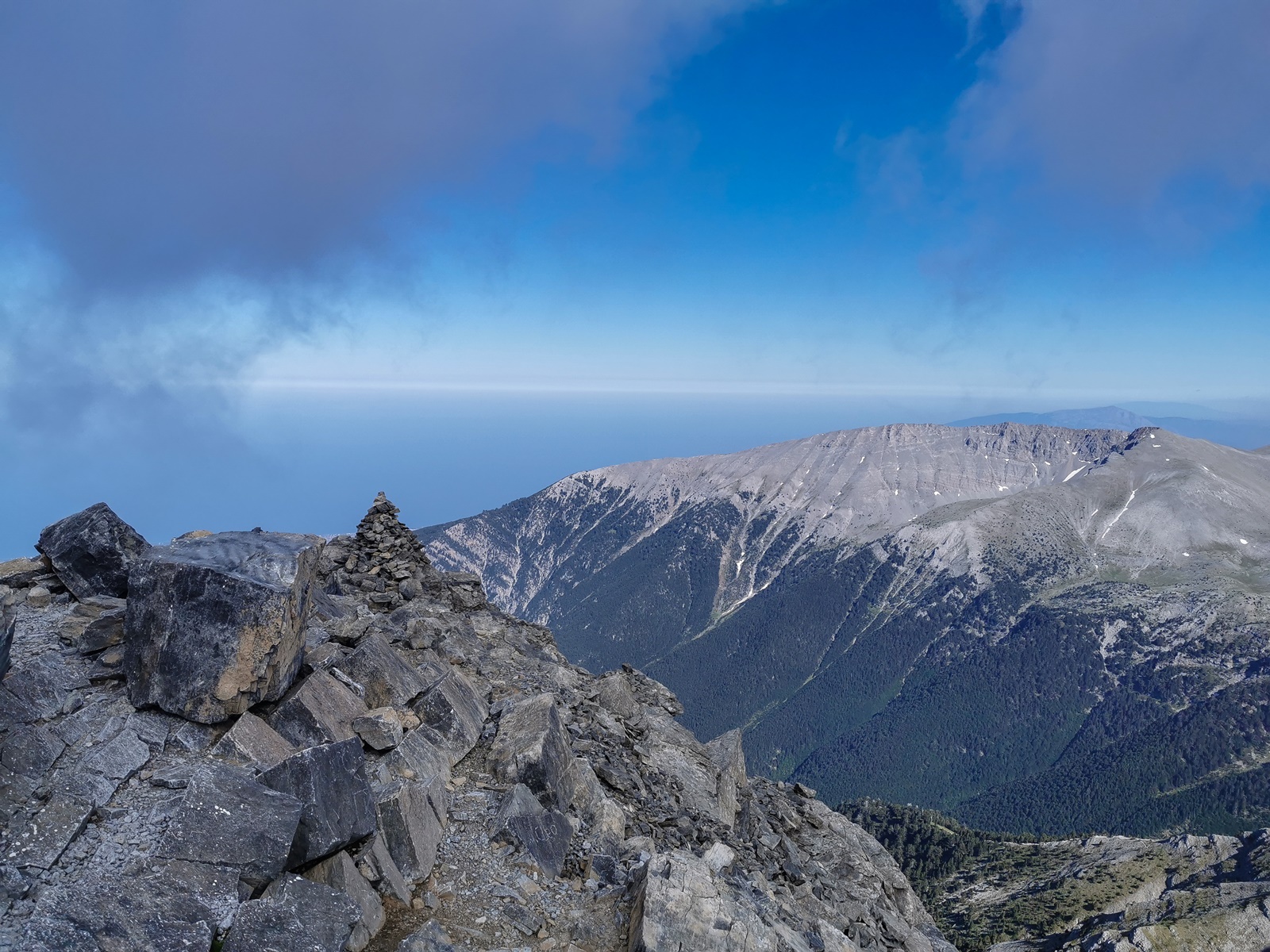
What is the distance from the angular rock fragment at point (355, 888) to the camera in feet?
49.6

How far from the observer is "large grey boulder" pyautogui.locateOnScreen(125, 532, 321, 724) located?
58.7ft

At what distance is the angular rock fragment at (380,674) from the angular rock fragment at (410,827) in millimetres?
4805

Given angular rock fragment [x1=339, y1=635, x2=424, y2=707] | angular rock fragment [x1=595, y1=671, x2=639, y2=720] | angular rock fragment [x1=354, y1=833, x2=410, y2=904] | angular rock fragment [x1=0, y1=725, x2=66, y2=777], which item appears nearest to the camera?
angular rock fragment [x1=0, y1=725, x2=66, y2=777]

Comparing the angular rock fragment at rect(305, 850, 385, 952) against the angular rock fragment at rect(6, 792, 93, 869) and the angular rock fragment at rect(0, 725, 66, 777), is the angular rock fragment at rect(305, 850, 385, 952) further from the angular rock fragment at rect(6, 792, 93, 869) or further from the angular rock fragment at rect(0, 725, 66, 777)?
the angular rock fragment at rect(0, 725, 66, 777)

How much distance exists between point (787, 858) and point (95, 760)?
24297 millimetres

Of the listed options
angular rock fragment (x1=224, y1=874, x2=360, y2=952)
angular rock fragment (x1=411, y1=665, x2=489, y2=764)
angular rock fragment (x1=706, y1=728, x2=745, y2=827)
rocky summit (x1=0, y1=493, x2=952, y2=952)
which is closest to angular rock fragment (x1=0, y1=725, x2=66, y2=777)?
rocky summit (x1=0, y1=493, x2=952, y2=952)

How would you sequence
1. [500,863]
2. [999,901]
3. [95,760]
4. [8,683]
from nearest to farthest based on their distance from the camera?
1. [95,760]
2. [8,683]
3. [500,863]
4. [999,901]

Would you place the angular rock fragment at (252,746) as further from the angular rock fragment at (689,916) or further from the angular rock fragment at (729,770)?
the angular rock fragment at (729,770)

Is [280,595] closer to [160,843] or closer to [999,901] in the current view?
[160,843]

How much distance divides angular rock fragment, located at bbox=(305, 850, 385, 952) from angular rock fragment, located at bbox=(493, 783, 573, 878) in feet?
15.0

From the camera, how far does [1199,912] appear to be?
102 meters

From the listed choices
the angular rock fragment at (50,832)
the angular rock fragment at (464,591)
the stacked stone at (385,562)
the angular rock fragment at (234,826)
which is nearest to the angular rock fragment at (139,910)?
the angular rock fragment at (234,826)

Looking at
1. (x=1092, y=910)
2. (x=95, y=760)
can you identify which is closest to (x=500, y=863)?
(x=95, y=760)

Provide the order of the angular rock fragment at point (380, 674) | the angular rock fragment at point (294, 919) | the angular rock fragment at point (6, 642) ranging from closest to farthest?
the angular rock fragment at point (294, 919) → the angular rock fragment at point (6, 642) → the angular rock fragment at point (380, 674)
